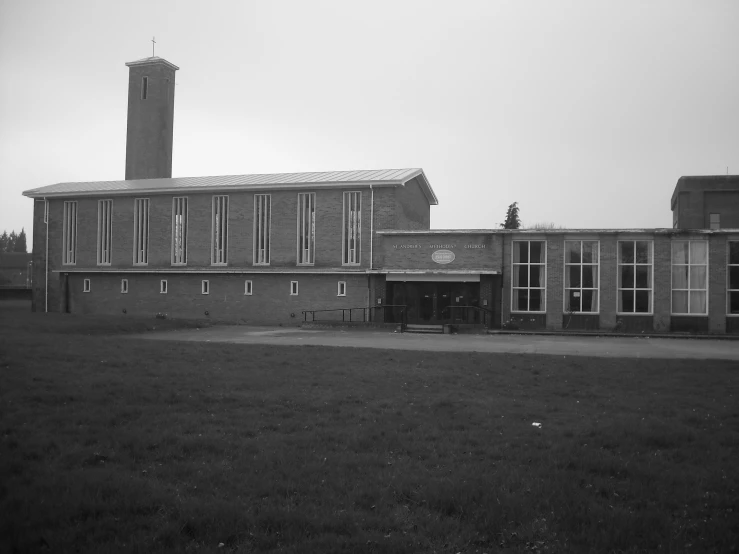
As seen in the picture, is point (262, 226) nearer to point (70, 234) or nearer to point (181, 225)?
point (181, 225)

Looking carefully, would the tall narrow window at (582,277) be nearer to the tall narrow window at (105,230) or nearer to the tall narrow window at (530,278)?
the tall narrow window at (530,278)

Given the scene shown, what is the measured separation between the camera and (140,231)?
3984cm

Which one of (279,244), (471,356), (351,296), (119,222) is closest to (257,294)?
(279,244)

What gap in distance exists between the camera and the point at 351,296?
114ft

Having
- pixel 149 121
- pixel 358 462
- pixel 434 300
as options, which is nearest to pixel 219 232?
pixel 434 300

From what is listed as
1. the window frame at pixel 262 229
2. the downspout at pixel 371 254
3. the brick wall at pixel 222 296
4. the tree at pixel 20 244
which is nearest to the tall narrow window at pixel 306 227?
the brick wall at pixel 222 296

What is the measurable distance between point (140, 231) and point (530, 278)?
75.7ft

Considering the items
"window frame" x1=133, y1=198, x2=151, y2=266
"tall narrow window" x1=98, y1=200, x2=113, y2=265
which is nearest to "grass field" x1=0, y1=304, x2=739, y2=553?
"window frame" x1=133, y1=198, x2=151, y2=266

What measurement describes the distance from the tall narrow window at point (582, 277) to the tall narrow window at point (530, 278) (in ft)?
3.91

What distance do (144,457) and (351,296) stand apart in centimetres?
2827

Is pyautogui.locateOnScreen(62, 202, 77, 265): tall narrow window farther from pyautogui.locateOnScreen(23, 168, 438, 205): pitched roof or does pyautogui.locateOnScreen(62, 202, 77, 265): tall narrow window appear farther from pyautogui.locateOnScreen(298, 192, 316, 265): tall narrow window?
pyautogui.locateOnScreen(298, 192, 316, 265): tall narrow window

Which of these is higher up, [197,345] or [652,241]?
[652,241]

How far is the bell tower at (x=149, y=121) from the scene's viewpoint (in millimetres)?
54531

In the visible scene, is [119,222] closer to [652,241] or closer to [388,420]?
[652,241]
